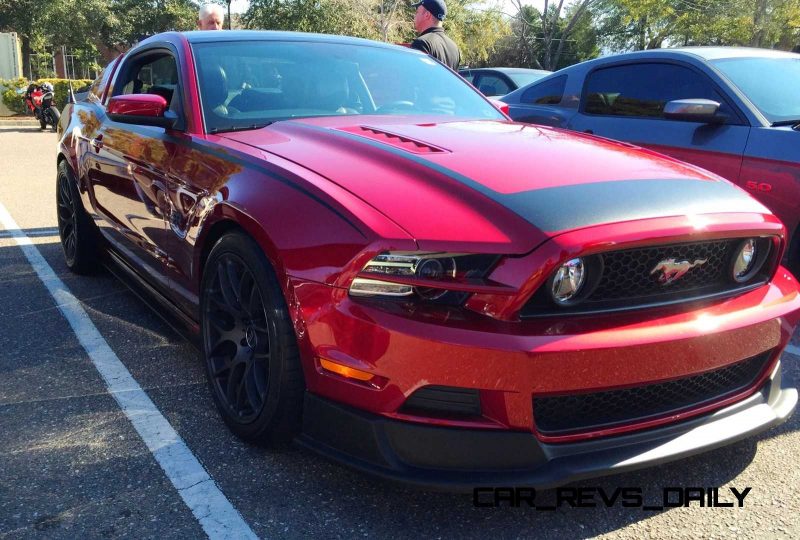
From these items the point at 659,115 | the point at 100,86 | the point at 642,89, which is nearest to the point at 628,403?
the point at 659,115

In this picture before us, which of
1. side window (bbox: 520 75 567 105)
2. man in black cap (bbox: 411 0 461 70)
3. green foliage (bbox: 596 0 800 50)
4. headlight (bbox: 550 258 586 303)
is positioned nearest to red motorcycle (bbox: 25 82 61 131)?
man in black cap (bbox: 411 0 461 70)

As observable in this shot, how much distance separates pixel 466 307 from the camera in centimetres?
193

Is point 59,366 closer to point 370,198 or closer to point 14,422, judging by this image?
point 14,422

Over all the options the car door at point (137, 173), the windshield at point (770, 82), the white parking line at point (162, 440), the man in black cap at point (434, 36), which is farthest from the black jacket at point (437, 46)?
the white parking line at point (162, 440)

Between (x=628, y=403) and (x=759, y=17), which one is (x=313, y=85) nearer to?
(x=628, y=403)

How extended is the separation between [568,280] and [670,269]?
1.10ft

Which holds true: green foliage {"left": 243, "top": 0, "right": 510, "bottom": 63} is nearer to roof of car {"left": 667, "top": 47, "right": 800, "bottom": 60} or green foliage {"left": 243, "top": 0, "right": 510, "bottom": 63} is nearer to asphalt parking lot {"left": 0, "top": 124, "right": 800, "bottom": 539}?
roof of car {"left": 667, "top": 47, "right": 800, "bottom": 60}

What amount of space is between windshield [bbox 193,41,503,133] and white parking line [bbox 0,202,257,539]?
3.84ft

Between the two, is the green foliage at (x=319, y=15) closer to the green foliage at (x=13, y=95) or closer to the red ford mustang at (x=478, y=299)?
the green foliage at (x=13, y=95)

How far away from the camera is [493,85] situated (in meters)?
9.63

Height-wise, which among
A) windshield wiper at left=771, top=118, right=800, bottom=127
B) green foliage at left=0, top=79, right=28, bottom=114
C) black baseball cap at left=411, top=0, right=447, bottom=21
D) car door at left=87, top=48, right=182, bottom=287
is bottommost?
green foliage at left=0, top=79, right=28, bottom=114

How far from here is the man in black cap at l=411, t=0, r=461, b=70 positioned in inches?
206

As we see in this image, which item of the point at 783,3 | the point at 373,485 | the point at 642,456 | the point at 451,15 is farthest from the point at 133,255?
the point at 451,15

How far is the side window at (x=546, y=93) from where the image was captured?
5605 mm
